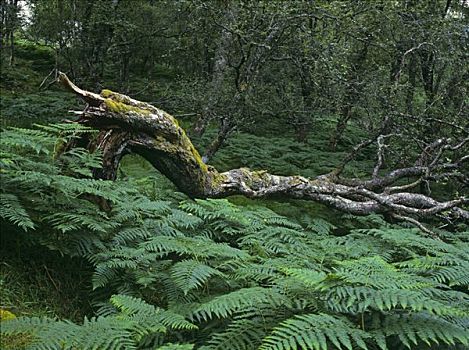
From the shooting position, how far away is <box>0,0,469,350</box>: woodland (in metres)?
2.78

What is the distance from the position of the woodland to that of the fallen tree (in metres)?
0.03

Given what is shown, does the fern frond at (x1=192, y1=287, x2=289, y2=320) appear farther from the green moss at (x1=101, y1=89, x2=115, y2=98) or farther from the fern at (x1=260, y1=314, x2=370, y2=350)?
the green moss at (x1=101, y1=89, x2=115, y2=98)

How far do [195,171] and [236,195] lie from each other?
80.2 inches

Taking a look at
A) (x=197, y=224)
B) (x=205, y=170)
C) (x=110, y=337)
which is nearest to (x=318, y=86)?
(x=205, y=170)

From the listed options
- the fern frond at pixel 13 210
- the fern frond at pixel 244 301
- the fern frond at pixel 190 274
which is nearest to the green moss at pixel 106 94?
the fern frond at pixel 13 210

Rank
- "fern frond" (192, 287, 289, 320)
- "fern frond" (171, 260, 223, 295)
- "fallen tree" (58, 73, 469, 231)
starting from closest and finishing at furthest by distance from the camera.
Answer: "fern frond" (192, 287, 289, 320), "fern frond" (171, 260, 223, 295), "fallen tree" (58, 73, 469, 231)

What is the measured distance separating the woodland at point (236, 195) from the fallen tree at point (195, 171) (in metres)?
0.03

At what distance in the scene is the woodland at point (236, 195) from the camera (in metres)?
2.78

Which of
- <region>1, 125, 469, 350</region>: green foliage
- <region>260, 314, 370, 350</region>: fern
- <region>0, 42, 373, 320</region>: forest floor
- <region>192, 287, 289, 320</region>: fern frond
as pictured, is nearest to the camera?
<region>260, 314, 370, 350</region>: fern

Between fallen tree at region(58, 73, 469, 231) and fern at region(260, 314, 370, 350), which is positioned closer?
fern at region(260, 314, 370, 350)

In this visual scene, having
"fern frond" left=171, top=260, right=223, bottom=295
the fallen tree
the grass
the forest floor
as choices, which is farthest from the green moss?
"fern frond" left=171, top=260, right=223, bottom=295

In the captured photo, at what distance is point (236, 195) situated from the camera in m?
7.84

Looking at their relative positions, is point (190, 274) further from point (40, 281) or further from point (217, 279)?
point (40, 281)

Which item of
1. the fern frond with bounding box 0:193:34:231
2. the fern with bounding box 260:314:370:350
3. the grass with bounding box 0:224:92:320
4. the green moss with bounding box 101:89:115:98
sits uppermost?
the green moss with bounding box 101:89:115:98
